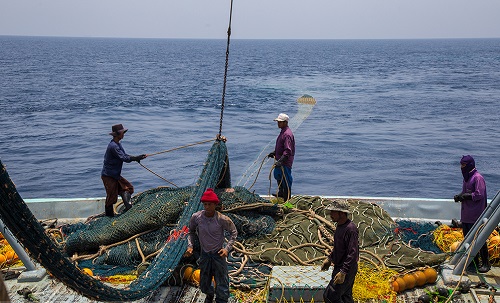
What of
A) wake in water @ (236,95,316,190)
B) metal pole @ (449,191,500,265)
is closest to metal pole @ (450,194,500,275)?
metal pole @ (449,191,500,265)

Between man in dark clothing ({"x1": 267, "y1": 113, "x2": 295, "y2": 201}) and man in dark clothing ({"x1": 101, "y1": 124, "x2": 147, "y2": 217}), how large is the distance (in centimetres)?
207

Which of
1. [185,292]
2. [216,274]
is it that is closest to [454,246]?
[216,274]

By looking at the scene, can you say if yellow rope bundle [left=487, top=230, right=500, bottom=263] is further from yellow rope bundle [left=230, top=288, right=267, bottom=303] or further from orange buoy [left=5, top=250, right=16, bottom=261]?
orange buoy [left=5, top=250, right=16, bottom=261]

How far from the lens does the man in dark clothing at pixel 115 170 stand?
8242mm

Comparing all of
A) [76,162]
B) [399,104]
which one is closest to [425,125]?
[399,104]

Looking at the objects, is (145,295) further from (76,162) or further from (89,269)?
(76,162)

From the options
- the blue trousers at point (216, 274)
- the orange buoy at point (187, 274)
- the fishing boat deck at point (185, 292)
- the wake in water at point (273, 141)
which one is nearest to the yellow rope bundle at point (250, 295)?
the fishing boat deck at point (185, 292)

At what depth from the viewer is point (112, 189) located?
27.9 ft

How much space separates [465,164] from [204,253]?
3.30 metres

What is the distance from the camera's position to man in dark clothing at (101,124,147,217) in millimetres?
8242

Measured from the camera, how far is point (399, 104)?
119 ft

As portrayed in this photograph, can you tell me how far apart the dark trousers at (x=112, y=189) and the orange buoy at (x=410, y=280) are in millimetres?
4006

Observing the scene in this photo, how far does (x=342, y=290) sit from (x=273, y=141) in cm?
2013

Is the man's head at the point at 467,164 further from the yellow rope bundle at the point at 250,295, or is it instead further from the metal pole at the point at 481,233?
the yellow rope bundle at the point at 250,295
